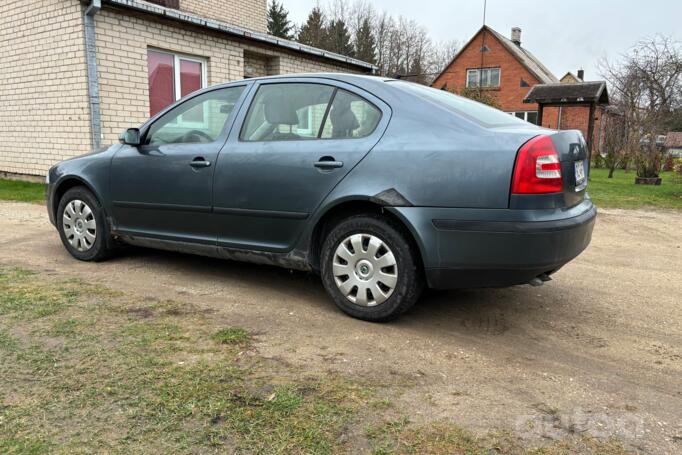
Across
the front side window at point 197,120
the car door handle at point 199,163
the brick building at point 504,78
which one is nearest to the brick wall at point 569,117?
the brick building at point 504,78

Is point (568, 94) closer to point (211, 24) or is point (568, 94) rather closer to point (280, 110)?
point (211, 24)

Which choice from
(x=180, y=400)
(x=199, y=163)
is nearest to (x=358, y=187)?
(x=199, y=163)

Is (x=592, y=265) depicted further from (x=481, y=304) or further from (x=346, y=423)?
(x=346, y=423)

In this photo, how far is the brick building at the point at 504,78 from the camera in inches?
1401

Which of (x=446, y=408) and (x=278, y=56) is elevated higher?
(x=278, y=56)

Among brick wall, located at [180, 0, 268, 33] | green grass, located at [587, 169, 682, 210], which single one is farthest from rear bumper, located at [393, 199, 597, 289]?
brick wall, located at [180, 0, 268, 33]

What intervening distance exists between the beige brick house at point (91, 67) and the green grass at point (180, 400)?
23.8 ft

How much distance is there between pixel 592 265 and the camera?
17.8 ft

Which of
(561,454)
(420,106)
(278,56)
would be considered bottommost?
(561,454)

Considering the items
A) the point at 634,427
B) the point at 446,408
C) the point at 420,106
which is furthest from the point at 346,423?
the point at 420,106

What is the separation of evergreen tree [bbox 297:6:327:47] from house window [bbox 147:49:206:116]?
121ft

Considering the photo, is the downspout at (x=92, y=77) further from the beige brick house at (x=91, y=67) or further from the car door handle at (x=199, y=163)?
the car door handle at (x=199, y=163)

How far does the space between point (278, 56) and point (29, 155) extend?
19.0 ft

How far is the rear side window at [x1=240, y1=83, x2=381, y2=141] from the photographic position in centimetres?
366
